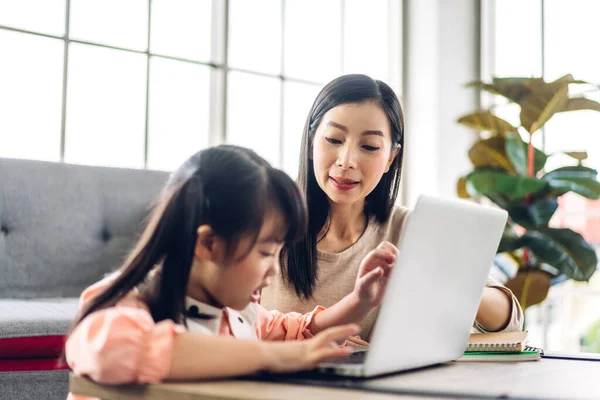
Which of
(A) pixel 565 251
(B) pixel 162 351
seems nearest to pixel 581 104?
(A) pixel 565 251

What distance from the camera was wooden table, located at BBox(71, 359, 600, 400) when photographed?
2.43 feet

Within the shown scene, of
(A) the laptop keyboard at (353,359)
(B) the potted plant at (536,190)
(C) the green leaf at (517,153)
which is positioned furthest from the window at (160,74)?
(A) the laptop keyboard at (353,359)

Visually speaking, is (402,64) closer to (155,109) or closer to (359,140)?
(155,109)

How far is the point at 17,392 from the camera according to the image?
1.81 metres

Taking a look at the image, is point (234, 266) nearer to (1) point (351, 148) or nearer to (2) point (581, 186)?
(1) point (351, 148)

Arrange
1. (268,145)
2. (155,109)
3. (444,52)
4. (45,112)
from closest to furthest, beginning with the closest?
(45,112) → (155,109) → (268,145) → (444,52)

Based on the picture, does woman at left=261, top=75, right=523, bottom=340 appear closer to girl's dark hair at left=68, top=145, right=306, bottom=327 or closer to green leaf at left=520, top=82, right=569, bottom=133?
girl's dark hair at left=68, top=145, right=306, bottom=327

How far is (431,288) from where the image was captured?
88 centimetres

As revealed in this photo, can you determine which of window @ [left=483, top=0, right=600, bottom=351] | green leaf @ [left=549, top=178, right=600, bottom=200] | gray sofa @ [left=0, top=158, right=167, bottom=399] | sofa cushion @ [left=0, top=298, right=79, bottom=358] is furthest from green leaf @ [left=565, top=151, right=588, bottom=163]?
sofa cushion @ [left=0, top=298, right=79, bottom=358]

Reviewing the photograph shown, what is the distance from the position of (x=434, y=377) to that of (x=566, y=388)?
153 mm

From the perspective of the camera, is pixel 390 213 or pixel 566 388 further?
pixel 390 213

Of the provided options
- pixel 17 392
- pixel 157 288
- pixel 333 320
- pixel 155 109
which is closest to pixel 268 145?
pixel 155 109

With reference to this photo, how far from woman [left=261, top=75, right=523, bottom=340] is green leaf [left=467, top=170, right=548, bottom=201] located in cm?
151

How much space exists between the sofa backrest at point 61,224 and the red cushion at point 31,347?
0.48m
